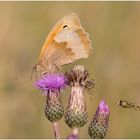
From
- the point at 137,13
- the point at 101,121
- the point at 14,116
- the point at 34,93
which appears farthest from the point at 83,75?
the point at 137,13

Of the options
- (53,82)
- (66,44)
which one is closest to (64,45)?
(66,44)

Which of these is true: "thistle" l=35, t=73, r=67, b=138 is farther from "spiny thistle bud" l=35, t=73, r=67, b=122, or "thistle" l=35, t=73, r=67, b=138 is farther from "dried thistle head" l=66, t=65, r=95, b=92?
"dried thistle head" l=66, t=65, r=95, b=92

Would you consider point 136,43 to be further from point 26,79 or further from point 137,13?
point 26,79

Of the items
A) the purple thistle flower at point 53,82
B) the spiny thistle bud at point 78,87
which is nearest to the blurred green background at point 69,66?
the purple thistle flower at point 53,82

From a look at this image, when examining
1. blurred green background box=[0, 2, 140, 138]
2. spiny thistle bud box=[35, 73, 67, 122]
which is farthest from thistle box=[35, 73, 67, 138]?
blurred green background box=[0, 2, 140, 138]

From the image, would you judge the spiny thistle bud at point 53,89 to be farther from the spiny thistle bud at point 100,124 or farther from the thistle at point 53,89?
the spiny thistle bud at point 100,124

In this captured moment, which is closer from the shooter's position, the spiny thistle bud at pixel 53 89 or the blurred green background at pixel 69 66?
the spiny thistle bud at pixel 53 89
